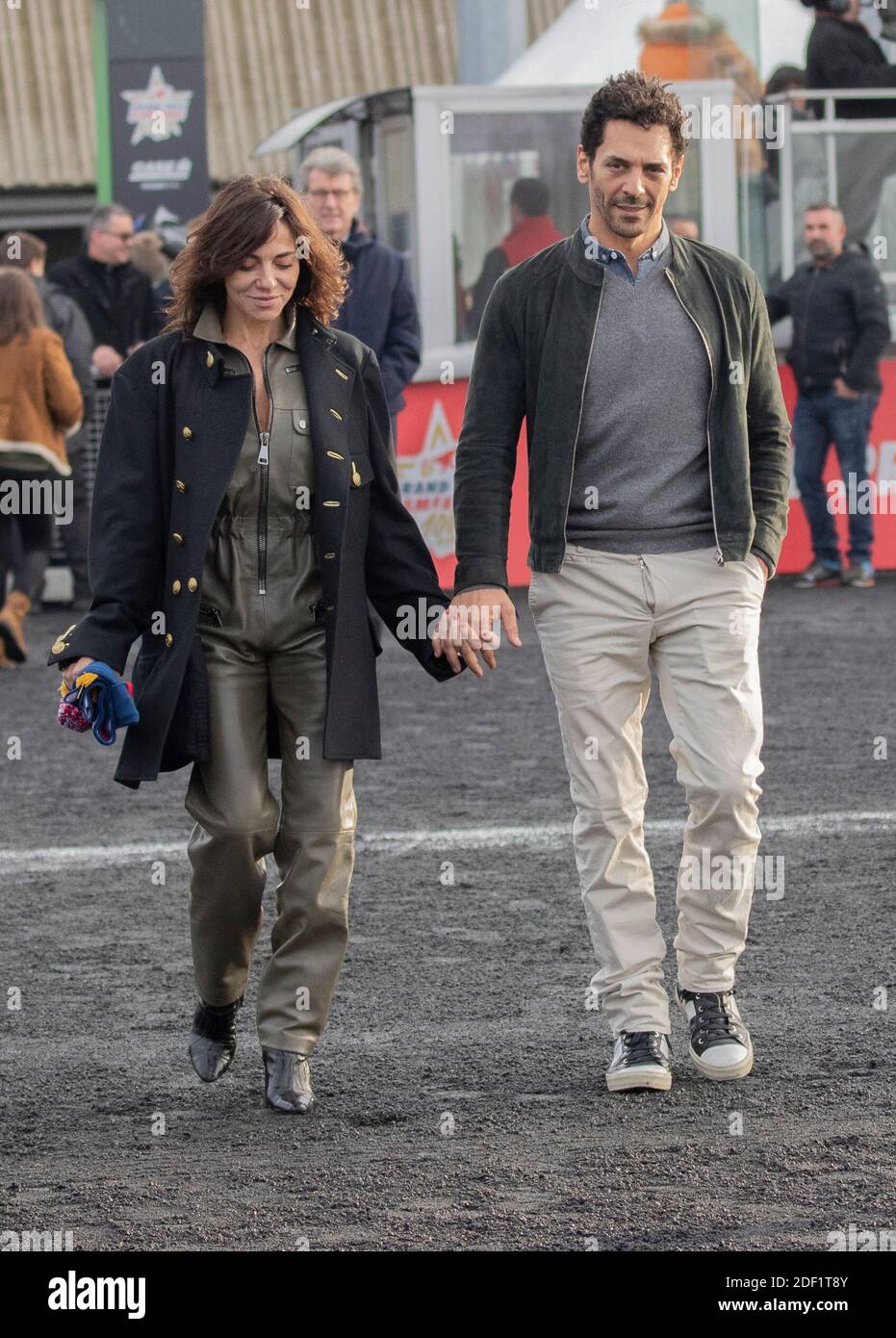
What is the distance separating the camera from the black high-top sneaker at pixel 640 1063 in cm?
468

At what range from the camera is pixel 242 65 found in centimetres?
2648

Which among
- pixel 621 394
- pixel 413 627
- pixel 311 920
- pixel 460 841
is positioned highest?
pixel 621 394

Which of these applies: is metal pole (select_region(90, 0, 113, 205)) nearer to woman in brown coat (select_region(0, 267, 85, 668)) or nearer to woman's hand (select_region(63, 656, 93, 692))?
woman in brown coat (select_region(0, 267, 85, 668))

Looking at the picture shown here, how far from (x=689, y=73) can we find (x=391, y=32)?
12.7 m

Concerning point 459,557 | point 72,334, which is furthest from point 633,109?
point 72,334

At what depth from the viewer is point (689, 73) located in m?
15.0

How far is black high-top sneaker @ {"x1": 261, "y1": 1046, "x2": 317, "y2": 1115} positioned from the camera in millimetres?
4648

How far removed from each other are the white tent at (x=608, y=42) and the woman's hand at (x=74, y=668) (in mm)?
11217

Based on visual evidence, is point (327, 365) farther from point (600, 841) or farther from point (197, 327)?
point (600, 841)

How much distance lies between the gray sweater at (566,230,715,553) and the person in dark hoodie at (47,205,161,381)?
886 centimetres

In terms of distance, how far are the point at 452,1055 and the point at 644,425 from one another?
140 cm

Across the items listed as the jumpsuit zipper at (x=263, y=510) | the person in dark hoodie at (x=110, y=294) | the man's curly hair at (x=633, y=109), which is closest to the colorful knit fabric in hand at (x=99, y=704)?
the jumpsuit zipper at (x=263, y=510)

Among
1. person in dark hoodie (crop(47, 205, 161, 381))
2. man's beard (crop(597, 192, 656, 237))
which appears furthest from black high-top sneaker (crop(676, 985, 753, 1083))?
person in dark hoodie (crop(47, 205, 161, 381))

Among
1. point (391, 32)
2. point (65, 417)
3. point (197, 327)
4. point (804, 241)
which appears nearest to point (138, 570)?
point (197, 327)
